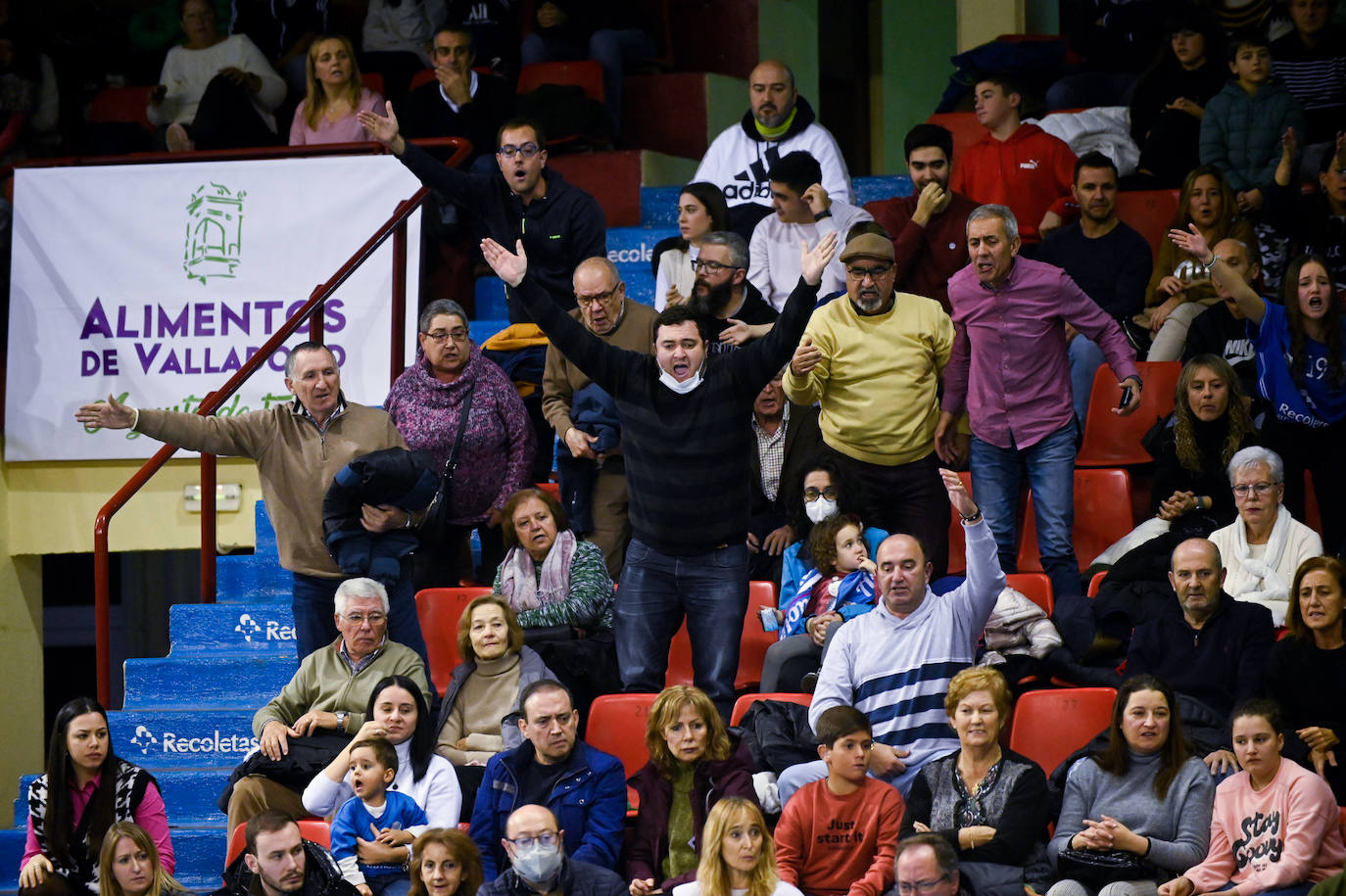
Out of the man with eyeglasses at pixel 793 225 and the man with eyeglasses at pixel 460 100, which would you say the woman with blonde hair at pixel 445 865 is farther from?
the man with eyeglasses at pixel 460 100

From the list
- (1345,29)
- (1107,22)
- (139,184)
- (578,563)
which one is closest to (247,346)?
(139,184)

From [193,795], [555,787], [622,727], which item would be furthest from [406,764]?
[193,795]

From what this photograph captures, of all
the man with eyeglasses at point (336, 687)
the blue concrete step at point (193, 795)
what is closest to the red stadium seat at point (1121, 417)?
the man with eyeglasses at point (336, 687)

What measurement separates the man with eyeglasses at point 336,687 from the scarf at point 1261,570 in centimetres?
272

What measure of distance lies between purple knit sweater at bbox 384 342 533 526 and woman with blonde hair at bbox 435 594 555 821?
3.08 ft

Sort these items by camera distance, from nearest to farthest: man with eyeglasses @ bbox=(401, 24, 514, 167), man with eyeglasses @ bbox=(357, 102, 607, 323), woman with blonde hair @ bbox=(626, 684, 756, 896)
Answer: woman with blonde hair @ bbox=(626, 684, 756, 896), man with eyeglasses @ bbox=(357, 102, 607, 323), man with eyeglasses @ bbox=(401, 24, 514, 167)

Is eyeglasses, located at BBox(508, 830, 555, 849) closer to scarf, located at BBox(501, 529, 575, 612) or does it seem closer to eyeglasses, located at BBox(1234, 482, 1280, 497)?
scarf, located at BBox(501, 529, 575, 612)

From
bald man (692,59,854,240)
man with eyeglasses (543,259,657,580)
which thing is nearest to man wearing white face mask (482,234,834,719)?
man with eyeglasses (543,259,657,580)

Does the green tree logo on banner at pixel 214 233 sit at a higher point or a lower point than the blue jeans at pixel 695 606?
higher

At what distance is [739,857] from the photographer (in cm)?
539

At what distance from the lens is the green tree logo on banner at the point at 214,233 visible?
904 cm

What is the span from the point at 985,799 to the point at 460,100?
17.1 feet

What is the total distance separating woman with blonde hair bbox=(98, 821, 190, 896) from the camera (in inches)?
233

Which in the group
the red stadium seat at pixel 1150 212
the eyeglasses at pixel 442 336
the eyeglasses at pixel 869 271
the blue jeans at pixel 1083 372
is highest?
the red stadium seat at pixel 1150 212
